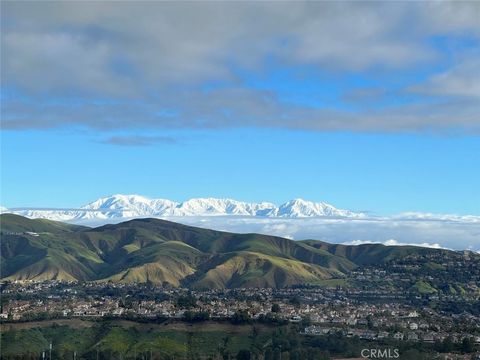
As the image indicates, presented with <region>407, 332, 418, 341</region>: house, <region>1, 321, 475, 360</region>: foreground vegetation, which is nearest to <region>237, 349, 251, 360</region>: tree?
<region>1, 321, 475, 360</region>: foreground vegetation

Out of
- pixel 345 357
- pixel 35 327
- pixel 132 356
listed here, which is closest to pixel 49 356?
pixel 132 356

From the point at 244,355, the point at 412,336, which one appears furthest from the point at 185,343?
the point at 412,336

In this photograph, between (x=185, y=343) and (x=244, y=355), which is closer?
(x=244, y=355)

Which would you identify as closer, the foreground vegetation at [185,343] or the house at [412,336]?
the foreground vegetation at [185,343]

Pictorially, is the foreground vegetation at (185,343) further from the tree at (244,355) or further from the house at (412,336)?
the house at (412,336)

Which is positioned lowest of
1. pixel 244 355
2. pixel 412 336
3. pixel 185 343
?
pixel 185 343

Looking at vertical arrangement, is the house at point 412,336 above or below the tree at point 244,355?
above

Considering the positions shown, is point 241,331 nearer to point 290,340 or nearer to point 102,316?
point 290,340

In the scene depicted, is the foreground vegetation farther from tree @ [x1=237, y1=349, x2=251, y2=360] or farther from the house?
the house

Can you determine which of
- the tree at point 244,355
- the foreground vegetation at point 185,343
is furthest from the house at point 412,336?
the tree at point 244,355

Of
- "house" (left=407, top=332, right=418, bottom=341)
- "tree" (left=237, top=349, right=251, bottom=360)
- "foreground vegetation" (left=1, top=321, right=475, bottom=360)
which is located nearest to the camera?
"foreground vegetation" (left=1, top=321, right=475, bottom=360)

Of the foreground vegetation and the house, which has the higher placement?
the house

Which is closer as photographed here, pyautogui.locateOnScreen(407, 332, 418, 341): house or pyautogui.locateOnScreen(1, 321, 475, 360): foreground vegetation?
pyautogui.locateOnScreen(1, 321, 475, 360): foreground vegetation

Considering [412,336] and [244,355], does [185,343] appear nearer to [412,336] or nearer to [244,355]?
[244,355]
